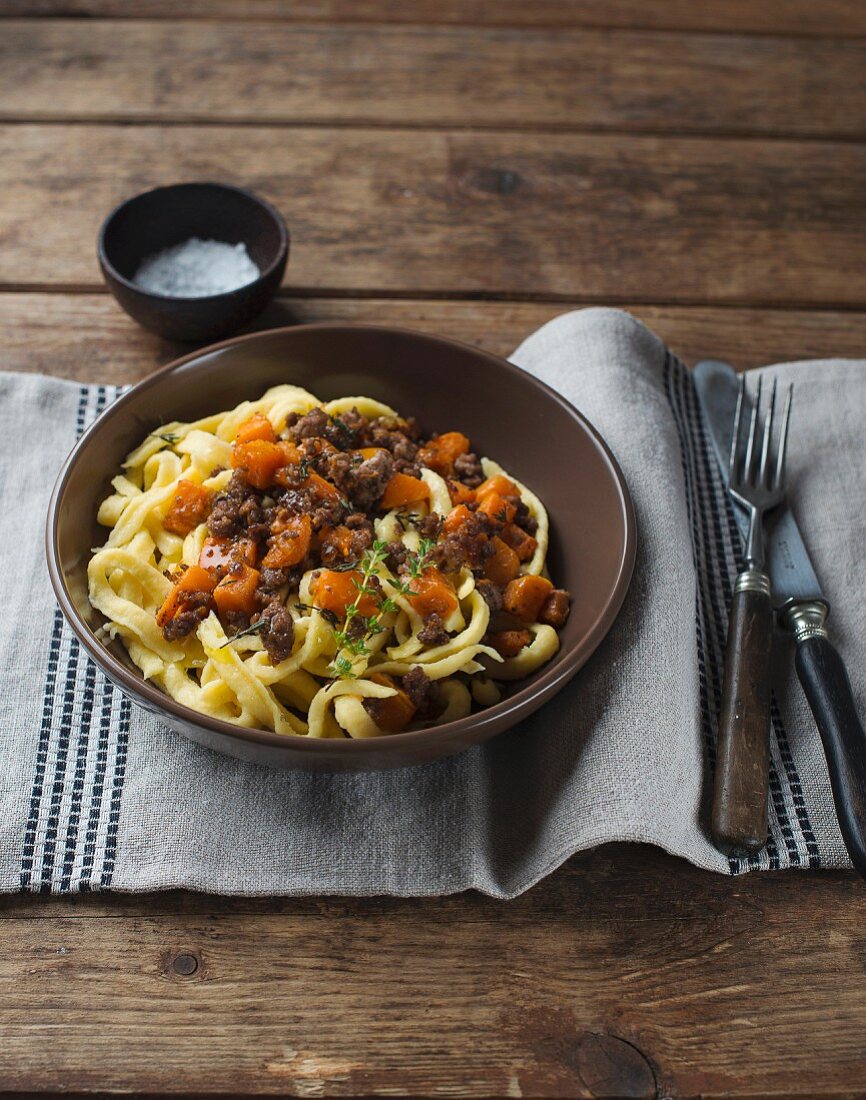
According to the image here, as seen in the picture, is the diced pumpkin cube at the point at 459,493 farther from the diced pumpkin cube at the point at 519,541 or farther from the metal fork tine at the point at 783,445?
the metal fork tine at the point at 783,445

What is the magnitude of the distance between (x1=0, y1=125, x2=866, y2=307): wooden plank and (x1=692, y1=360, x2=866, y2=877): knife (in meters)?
1.06

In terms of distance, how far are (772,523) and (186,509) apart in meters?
1.97

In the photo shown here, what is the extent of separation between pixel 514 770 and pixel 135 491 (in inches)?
57.4

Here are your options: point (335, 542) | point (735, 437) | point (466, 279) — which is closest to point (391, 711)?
point (335, 542)

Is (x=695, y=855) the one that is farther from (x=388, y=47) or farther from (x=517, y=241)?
(x=388, y=47)

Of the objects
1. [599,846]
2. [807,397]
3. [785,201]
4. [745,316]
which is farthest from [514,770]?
[785,201]

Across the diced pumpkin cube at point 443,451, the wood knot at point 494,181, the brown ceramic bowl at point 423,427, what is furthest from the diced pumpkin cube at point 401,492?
the wood knot at point 494,181

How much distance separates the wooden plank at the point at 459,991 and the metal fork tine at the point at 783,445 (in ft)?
4.67

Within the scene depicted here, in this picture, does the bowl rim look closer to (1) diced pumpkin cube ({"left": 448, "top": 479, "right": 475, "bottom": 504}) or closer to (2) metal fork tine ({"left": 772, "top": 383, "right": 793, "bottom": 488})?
(1) diced pumpkin cube ({"left": 448, "top": 479, "right": 475, "bottom": 504})

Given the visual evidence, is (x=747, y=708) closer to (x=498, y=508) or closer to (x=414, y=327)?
(x=498, y=508)

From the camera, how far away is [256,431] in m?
3.43

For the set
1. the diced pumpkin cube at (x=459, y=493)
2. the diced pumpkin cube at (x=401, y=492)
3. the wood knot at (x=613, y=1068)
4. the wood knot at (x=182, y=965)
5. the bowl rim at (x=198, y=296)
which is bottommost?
the wood knot at (x=182, y=965)

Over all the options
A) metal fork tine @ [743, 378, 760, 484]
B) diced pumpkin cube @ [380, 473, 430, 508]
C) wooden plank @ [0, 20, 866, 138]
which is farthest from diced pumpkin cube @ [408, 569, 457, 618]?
wooden plank @ [0, 20, 866, 138]

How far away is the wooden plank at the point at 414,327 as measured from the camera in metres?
4.37
